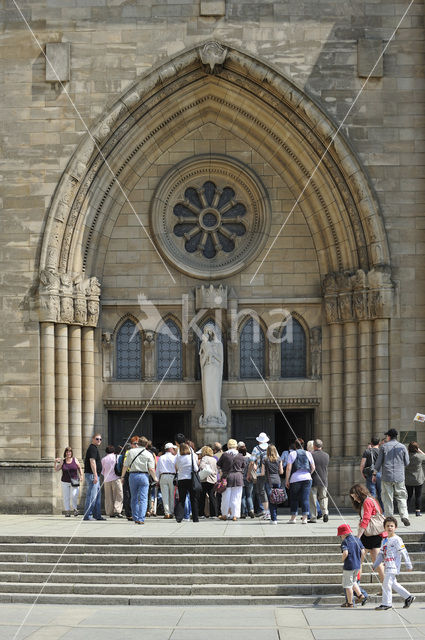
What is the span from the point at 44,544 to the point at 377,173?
11.7 meters

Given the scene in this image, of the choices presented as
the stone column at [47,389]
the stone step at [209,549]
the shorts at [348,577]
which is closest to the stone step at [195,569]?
the stone step at [209,549]

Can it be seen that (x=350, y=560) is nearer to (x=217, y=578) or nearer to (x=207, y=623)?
(x=207, y=623)

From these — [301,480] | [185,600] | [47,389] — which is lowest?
[185,600]

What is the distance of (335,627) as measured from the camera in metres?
14.3

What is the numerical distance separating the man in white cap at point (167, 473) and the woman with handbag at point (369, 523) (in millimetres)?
6685

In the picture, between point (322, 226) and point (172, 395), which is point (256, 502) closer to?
point (172, 395)

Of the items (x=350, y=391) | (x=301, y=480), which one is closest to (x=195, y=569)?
(x=301, y=480)

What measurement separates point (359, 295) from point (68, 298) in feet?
20.8

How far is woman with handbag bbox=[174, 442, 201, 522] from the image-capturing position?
21875 mm

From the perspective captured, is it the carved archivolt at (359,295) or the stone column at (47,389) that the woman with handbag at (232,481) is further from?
the carved archivolt at (359,295)

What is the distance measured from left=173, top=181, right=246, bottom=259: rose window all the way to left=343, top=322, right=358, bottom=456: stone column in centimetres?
353

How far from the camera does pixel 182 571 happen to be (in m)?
17.5

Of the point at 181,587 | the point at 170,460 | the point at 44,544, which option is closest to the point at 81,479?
the point at 170,460

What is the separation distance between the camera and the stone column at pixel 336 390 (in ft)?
86.2
